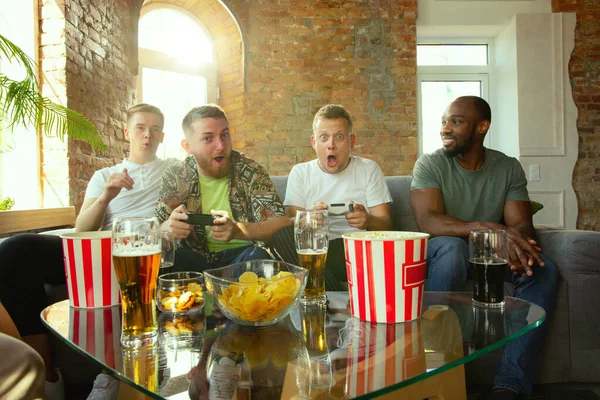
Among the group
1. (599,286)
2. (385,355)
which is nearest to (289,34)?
(599,286)

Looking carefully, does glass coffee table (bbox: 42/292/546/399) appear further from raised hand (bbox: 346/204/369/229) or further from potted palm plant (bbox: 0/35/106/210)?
potted palm plant (bbox: 0/35/106/210)

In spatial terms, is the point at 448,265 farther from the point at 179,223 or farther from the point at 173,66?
the point at 173,66

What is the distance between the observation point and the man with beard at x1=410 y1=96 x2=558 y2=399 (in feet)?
5.02

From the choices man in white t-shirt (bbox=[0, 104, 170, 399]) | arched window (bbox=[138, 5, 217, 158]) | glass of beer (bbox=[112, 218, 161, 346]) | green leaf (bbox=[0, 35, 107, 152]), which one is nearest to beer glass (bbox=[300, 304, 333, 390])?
glass of beer (bbox=[112, 218, 161, 346])

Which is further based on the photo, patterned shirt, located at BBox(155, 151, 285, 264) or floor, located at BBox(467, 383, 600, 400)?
Result: patterned shirt, located at BBox(155, 151, 285, 264)

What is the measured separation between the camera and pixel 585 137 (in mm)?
3986

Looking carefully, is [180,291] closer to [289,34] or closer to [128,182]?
[128,182]

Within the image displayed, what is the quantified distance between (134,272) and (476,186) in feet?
4.98

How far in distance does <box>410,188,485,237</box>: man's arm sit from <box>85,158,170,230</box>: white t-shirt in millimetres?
989

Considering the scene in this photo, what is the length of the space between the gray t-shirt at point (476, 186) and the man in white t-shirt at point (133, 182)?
3.38ft

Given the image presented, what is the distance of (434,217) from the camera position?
180 cm

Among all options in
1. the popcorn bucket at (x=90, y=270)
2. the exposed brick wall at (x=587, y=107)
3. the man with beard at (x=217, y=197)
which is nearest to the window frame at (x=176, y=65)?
the man with beard at (x=217, y=197)

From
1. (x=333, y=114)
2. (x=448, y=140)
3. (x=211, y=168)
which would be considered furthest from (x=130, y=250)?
(x=448, y=140)

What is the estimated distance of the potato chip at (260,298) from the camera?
2.45 ft
